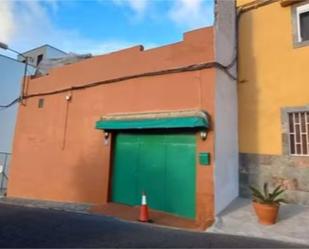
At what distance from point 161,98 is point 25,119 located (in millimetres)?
7753

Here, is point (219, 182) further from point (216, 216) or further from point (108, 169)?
point (108, 169)

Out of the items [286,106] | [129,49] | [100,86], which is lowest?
[286,106]

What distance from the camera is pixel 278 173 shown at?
32.1 ft

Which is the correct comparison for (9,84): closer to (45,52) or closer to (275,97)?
(45,52)

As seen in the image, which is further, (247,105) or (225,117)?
(247,105)

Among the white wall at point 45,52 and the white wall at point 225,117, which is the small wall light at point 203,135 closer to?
the white wall at point 225,117

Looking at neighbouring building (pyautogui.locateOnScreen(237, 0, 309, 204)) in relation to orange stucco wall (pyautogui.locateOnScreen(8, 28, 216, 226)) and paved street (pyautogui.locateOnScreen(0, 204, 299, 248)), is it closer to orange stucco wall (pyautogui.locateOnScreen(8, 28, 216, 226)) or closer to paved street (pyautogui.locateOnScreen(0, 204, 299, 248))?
orange stucco wall (pyautogui.locateOnScreen(8, 28, 216, 226))

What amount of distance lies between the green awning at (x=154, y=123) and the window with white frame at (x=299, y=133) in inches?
104

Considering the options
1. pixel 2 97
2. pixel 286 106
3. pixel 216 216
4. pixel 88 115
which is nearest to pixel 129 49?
pixel 88 115

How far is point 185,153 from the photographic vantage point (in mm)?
9992

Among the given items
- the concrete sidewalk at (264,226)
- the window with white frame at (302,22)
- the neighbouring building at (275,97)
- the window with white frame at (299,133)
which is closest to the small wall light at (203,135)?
the neighbouring building at (275,97)

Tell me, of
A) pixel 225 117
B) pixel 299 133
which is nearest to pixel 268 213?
pixel 299 133

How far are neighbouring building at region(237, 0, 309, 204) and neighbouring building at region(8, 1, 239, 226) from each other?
439 millimetres

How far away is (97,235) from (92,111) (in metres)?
6.41
